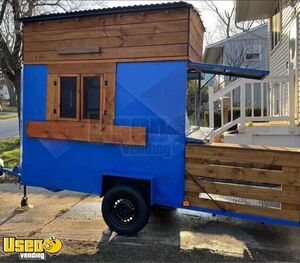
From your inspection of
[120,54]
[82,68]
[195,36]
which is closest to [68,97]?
[82,68]

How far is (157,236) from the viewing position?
5.29 meters

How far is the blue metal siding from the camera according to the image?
16.5 ft

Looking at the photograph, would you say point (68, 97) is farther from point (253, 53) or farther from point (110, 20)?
point (253, 53)

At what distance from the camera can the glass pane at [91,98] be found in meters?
5.43

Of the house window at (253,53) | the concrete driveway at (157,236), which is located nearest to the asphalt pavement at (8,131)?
the concrete driveway at (157,236)

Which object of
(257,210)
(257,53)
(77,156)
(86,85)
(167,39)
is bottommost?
(257,210)

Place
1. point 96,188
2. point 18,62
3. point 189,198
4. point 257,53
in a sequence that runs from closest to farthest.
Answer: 1. point 189,198
2. point 96,188
3. point 18,62
4. point 257,53

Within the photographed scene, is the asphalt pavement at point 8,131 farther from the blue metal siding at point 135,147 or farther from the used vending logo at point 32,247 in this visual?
the used vending logo at point 32,247

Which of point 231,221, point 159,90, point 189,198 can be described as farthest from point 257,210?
point 159,90

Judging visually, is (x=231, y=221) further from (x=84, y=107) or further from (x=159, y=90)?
(x=84, y=107)

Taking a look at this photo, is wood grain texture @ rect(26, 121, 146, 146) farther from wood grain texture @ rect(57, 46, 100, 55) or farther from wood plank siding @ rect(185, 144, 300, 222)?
wood grain texture @ rect(57, 46, 100, 55)

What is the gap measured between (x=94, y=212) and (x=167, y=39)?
10.5 ft

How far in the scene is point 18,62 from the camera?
1332 cm

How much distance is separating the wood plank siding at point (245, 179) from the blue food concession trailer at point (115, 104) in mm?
97
